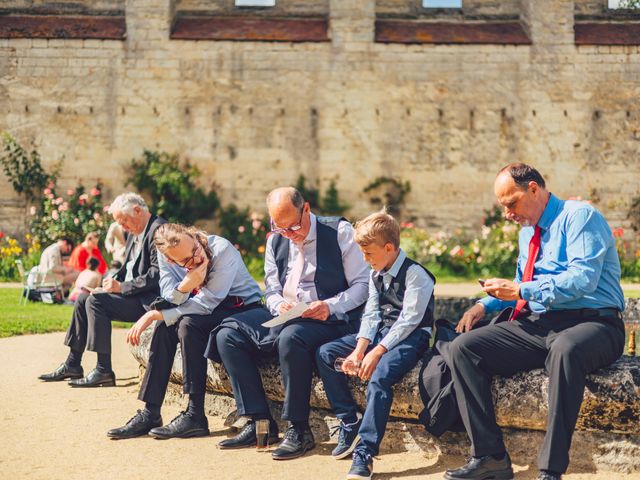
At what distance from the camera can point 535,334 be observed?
13.7ft

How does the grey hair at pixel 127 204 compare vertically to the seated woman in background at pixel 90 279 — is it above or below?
above

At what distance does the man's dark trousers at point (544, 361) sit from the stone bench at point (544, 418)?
0.28ft

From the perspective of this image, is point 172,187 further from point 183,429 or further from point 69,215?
point 183,429

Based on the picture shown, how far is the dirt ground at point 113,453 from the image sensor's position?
4.17 metres

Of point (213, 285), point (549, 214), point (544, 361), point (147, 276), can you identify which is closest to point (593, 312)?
point (544, 361)

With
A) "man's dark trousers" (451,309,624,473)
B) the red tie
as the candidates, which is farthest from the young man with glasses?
the red tie

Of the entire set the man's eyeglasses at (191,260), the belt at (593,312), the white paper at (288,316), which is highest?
the man's eyeglasses at (191,260)

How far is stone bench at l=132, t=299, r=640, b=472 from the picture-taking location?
155 inches

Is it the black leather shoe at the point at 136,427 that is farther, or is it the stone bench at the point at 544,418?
the black leather shoe at the point at 136,427

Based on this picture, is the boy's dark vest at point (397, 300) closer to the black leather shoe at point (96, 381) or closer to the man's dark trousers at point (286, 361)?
the man's dark trousers at point (286, 361)

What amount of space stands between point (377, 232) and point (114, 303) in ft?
8.21

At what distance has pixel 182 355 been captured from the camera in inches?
198

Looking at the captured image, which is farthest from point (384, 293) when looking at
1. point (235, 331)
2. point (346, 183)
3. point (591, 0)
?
point (591, 0)

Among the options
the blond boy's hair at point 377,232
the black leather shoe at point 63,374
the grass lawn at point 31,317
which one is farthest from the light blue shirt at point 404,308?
the grass lawn at point 31,317
